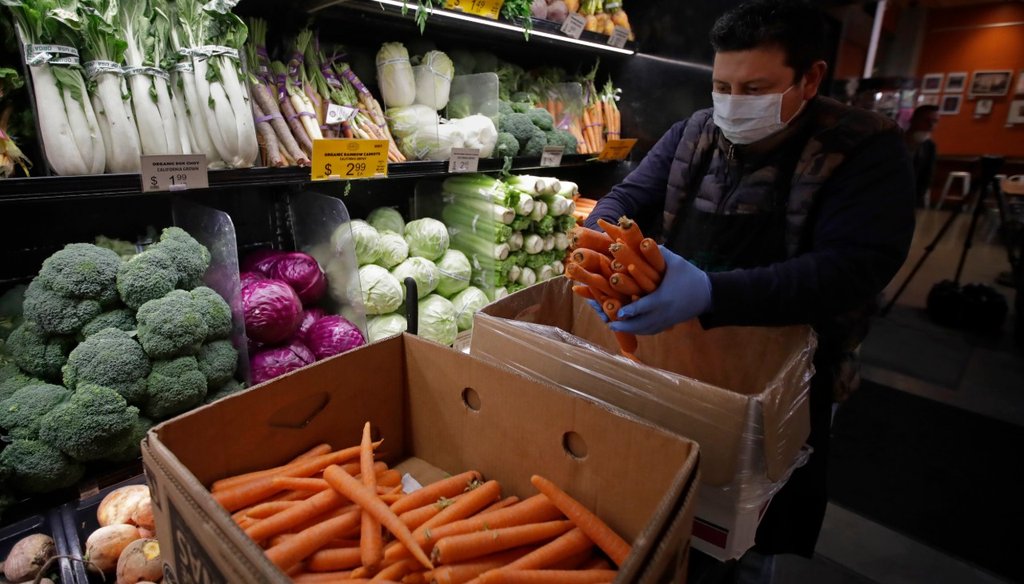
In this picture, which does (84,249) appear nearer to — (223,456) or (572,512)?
(223,456)

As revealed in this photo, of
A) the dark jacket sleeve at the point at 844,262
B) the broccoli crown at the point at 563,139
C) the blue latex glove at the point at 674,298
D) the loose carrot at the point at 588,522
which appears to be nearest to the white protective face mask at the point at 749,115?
the dark jacket sleeve at the point at 844,262

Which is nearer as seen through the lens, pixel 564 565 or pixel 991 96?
pixel 564 565

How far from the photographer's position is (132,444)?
1244 millimetres

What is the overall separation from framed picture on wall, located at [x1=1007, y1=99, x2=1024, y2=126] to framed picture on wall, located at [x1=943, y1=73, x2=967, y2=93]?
0.40 m

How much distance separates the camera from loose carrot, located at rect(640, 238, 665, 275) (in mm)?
995

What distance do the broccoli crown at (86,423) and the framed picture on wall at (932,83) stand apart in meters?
5.50

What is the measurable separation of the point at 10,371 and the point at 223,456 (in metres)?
0.71

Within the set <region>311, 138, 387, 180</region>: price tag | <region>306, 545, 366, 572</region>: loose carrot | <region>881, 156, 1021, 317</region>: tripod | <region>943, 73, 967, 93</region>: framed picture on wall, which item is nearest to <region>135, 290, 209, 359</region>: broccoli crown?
<region>311, 138, 387, 180</region>: price tag

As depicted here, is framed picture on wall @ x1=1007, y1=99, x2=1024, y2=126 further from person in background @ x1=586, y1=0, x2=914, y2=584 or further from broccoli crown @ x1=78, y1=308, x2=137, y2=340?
broccoli crown @ x1=78, y1=308, x2=137, y2=340

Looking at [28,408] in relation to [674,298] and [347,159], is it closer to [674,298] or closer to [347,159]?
[347,159]

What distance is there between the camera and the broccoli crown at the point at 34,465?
1.13 metres

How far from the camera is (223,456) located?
0.97m

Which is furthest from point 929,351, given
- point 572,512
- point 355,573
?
point 355,573

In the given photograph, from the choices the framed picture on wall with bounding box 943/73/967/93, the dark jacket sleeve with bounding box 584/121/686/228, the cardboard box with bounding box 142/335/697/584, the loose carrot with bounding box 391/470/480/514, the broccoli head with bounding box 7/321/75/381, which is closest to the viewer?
the cardboard box with bounding box 142/335/697/584
